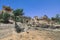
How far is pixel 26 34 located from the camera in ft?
62.7

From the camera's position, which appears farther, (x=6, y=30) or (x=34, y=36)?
(x=6, y=30)

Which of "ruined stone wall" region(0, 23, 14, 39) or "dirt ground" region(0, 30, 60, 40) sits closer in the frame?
"dirt ground" region(0, 30, 60, 40)

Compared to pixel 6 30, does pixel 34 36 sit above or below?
below

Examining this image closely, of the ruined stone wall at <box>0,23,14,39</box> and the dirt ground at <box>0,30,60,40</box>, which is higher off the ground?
the ruined stone wall at <box>0,23,14,39</box>

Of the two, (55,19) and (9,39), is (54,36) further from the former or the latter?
(55,19)

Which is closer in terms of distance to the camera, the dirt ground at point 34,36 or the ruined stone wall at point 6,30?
the dirt ground at point 34,36

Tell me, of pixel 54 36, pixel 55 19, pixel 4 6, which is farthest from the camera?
pixel 4 6

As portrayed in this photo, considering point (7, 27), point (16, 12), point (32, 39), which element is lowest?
point (32, 39)

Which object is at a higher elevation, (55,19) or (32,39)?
(55,19)

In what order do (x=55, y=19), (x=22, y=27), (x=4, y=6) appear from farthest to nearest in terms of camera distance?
(x=4, y=6) → (x=55, y=19) → (x=22, y=27)

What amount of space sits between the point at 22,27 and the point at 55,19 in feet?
50.8

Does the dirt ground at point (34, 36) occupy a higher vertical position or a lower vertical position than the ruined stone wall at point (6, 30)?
lower

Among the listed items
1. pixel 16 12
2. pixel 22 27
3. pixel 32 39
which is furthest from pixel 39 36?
pixel 16 12

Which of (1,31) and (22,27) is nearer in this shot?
(1,31)
